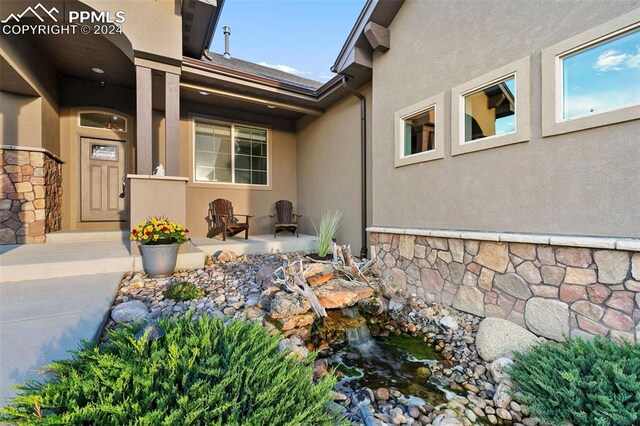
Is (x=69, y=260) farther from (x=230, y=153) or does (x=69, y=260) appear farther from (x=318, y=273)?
(x=230, y=153)

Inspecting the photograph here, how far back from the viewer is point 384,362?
105 inches

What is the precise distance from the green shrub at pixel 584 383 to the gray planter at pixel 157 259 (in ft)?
12.1

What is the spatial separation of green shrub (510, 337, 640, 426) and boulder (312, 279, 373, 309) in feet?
4.98

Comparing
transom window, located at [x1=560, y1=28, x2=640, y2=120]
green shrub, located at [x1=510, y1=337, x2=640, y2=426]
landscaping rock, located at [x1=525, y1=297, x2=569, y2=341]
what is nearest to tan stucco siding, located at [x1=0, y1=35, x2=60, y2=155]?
transom window, located at [x1=560, y1=28, x2=640, y2=120]

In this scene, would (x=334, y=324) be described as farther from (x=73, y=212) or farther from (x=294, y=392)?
(x=73, y=212)

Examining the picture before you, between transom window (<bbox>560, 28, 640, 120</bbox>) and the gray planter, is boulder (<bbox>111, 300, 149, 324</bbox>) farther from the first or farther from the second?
transom window (<bbox>560, 28, 640, 120</bbox>)

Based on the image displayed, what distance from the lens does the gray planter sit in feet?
11.4

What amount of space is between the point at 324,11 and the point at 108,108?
19.0 ft

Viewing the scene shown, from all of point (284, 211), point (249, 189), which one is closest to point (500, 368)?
point (284, 211)

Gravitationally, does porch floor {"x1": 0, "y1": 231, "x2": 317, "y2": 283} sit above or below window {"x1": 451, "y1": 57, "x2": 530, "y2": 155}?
below

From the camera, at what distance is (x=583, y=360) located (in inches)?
75.0

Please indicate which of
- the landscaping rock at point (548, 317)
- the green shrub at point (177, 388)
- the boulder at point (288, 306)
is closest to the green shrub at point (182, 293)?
the boulder at point (288, 306)

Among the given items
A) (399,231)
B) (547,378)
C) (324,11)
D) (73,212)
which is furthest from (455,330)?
(324,11)

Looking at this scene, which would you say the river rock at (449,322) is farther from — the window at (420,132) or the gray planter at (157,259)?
the gray planter at (157,259)
